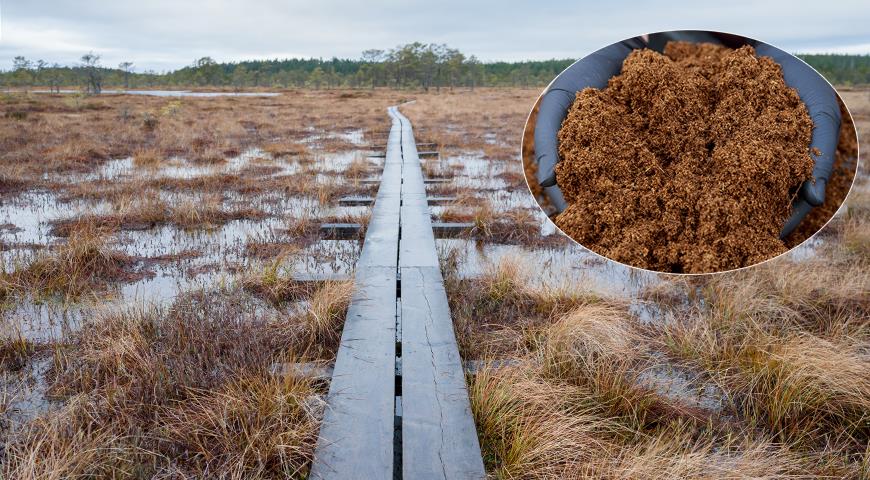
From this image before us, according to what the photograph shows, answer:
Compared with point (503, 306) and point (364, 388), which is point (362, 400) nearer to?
point (364, 388)

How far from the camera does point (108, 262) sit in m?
5.79

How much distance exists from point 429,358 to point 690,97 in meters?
1.95

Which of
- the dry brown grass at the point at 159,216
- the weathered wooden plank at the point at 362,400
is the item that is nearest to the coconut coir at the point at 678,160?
the weathered wooden plank at the point at 362,400

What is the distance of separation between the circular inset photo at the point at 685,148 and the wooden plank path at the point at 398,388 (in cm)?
109

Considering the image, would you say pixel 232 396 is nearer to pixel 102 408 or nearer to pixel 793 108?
pixel 102 408

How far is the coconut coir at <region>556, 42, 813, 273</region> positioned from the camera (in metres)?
1.98

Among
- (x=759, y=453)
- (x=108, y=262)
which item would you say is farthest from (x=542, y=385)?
(x=108, y=262)

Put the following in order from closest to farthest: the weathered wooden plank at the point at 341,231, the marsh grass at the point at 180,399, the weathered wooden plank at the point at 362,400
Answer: the weathered wooden plank at the point at 362,400, the marsh grass at the point at 180,399, the weathered wooden plank at the point at 341,231

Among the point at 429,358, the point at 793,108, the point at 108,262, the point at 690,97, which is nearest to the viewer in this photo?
the point at 793,108

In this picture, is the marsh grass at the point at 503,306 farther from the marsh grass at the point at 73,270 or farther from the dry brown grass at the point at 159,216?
the dry brown grass at the point at 159,216

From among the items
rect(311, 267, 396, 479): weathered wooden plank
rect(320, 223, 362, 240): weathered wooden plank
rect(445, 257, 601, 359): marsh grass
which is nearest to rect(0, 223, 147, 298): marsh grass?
rect(320, 223, 362, 240): weathered wooden plank

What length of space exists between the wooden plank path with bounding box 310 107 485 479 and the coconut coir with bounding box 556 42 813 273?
3.58 feet

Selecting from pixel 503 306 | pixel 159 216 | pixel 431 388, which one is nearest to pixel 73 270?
pixel 159 216

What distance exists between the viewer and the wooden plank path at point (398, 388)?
2.49 meters
